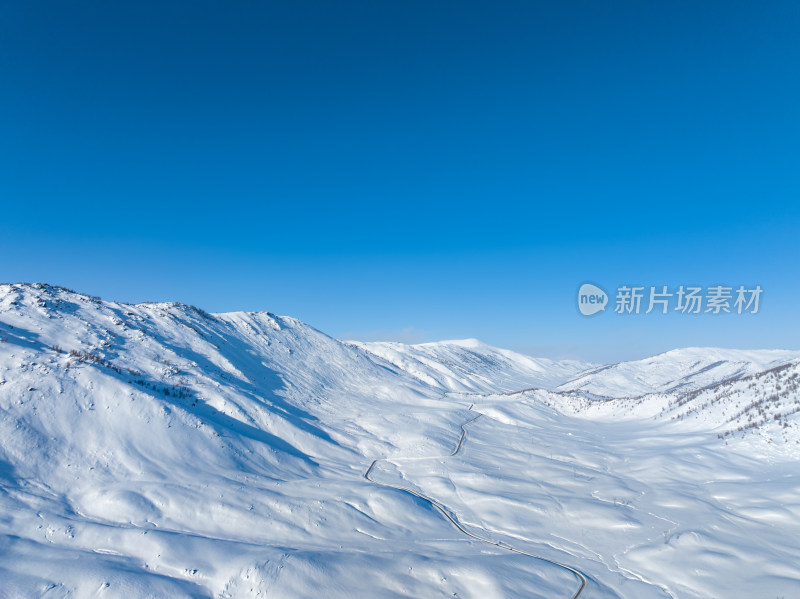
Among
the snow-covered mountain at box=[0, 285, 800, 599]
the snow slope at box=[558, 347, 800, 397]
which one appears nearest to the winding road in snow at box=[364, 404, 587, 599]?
the snow-covered mountain at box=[0, 285, 800, 599]

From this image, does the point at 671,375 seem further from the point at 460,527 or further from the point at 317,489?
the point at 317,489

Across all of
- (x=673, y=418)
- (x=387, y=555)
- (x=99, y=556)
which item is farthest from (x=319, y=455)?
(x=673, y=418)

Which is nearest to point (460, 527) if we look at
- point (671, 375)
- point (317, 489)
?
point (317, 489)

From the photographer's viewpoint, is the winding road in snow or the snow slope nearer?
the winding road in snow

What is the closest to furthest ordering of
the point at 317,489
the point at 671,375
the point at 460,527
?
the point at 460,527, the point at 317,489, the point at 671,375

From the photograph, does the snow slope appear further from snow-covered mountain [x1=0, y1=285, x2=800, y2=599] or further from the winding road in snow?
the winding road in snow

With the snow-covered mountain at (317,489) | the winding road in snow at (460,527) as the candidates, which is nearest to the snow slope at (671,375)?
the snow-covered mountain at (317,489)

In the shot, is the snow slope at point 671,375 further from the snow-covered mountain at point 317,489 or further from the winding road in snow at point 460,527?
the winding road in snow at point 460,527

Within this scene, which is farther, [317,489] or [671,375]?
A: [671,375]
